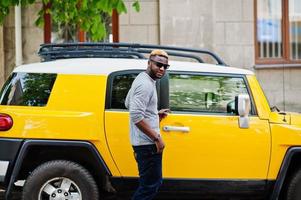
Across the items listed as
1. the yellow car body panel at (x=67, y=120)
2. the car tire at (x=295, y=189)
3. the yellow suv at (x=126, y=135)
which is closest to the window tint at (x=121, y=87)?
the yellow suv at (x=126, y=135)

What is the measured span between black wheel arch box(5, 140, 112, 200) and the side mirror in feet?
4.86

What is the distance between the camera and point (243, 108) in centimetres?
612

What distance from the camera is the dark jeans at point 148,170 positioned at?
5496 millimetres

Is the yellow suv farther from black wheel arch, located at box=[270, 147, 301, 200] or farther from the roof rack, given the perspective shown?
the roof rack

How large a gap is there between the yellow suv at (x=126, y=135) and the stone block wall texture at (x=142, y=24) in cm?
611

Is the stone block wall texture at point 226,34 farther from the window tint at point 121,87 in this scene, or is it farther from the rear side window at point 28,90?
the rear side window at point 28,90

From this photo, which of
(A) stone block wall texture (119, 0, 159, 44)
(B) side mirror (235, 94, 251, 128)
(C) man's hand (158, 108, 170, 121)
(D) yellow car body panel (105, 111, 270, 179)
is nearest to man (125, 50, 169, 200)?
(C) man's hand (158, 108, 170, 121)

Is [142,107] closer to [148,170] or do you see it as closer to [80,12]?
[148,170]

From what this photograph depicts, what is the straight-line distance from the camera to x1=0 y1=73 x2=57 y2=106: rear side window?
6340mm

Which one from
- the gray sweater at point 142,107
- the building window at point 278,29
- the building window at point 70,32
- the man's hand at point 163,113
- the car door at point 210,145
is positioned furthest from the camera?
the building window at point 278,29

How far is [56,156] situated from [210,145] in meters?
1.63

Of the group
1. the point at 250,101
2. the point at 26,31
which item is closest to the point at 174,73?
the point at 250,101

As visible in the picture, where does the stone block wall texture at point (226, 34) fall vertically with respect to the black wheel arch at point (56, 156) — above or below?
above

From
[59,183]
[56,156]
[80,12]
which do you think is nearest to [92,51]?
[56,156]
